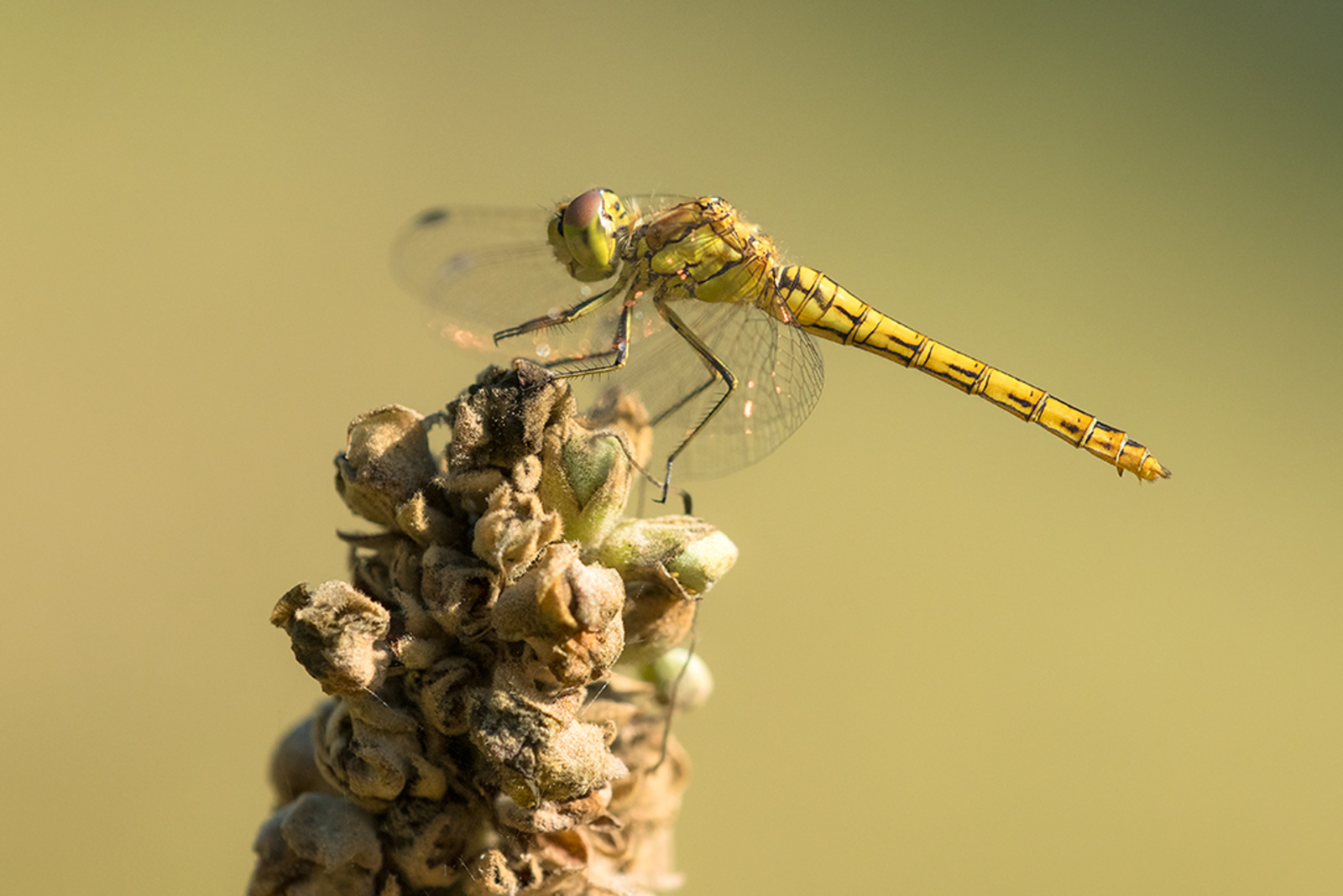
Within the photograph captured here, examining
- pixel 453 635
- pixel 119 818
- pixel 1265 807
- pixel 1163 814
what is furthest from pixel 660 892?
pixel 1265 807

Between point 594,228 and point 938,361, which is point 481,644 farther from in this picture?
point 938,361

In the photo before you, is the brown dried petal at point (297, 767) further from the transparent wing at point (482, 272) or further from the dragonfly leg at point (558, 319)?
the transparent wing at point (482, 272)

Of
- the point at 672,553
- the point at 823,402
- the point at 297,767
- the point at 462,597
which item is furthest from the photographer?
the point at 823,402

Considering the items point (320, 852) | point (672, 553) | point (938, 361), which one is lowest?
point (320, 852)

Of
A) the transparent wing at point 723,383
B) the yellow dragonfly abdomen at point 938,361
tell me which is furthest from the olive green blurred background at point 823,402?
the yellow dragonfly abdomen at point 938,361

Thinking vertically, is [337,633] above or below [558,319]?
below

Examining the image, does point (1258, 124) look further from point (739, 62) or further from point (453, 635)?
point (453, 635)

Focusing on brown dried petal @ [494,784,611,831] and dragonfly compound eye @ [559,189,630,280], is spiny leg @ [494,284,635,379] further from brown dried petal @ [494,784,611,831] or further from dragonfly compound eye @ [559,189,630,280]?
brown dried petal @ [494,784,611,831]

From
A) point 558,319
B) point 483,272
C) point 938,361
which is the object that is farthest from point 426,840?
point 938,361
